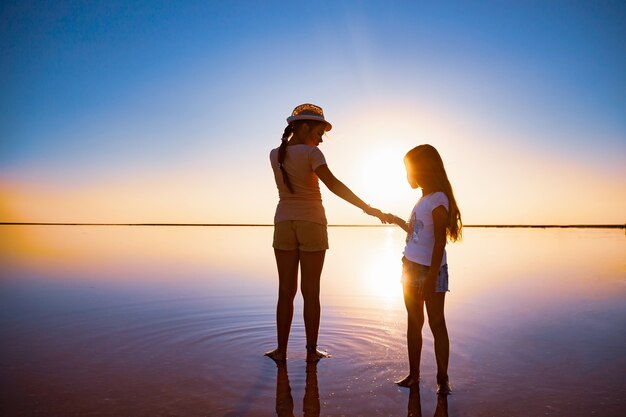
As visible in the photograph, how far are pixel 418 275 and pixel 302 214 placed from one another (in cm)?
136

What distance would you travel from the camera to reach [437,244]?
403cm

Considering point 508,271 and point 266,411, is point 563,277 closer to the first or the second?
point 508,271

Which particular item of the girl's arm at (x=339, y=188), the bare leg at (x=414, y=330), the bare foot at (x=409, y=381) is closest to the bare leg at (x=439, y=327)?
the bare leg at (x=414, y=330)

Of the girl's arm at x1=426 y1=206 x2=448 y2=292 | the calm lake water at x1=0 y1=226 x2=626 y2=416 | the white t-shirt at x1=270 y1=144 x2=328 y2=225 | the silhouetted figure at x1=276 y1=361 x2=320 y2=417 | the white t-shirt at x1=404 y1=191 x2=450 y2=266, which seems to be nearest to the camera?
the silhouetted figure at x1=276 y1=361 x2=320 y2=417

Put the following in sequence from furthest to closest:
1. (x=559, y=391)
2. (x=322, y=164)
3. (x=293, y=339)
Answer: (x=293, y=339), (x=322, y=164), (x=559, y=391)

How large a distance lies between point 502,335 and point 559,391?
2.24 metres

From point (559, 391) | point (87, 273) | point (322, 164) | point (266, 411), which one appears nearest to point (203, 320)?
point (322, 164)

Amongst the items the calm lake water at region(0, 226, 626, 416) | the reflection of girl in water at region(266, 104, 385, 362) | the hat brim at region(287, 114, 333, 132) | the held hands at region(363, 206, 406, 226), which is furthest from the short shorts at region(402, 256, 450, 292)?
the hat brim at region(287, 114, 333, 132)

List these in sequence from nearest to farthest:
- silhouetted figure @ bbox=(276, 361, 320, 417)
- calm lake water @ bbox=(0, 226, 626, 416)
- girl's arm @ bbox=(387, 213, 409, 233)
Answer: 1. silhouetted figure @ bbox=(276, 361, 320, 417)
2. calm lake water @ bbox=(0, 226, 626, 416)
3. girl's arm @ bbox=(387, 213, 409, 233)

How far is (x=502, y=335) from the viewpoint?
20.2 feet

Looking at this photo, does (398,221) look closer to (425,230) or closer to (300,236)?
(425,230)

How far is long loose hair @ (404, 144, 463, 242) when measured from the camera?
4172 millimetres

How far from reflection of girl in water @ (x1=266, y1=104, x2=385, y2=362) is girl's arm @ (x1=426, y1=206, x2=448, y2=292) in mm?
1016

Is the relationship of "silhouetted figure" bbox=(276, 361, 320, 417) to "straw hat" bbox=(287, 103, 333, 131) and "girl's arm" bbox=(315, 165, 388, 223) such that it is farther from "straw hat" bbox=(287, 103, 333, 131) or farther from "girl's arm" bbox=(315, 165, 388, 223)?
"straw hat" bbox=(287, 103, 333, 131)
